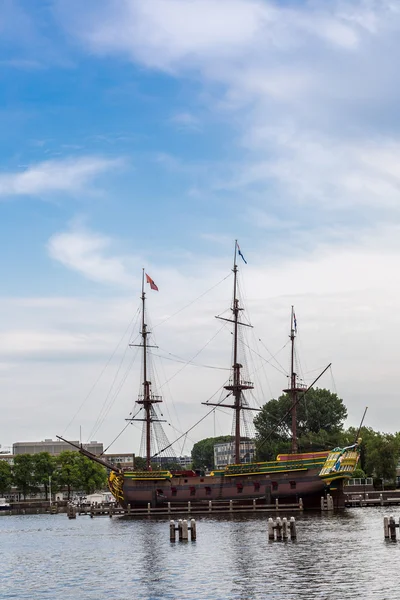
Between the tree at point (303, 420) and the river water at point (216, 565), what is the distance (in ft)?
267

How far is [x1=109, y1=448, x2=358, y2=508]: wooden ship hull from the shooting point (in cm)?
10038

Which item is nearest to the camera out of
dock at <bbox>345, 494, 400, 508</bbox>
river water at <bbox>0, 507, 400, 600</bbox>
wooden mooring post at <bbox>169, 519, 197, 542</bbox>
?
river water at <bbox>0, 507, 400, 600</bbox>

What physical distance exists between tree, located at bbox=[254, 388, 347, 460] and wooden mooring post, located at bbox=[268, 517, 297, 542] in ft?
312

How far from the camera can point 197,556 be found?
5778 centimetres

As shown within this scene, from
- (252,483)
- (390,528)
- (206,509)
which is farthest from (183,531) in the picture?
(206,509)

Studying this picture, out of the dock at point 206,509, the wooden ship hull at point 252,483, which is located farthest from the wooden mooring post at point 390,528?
the wooden ship hull at point 252,483

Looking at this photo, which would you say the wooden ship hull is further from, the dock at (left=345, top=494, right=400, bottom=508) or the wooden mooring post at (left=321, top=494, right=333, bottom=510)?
the dock at (left=345, top=494, right=400, bottom=508)

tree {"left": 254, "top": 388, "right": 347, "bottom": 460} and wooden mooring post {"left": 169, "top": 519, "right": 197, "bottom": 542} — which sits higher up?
tree {"left": 254, "top": 388, "right": 347, "bottom": 460}

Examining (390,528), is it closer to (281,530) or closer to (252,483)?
(281,530)

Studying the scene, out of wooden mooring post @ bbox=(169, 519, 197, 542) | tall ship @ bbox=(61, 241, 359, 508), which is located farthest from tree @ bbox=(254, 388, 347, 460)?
wooden mooring post @ bbox=(169, 519, 197, 542)

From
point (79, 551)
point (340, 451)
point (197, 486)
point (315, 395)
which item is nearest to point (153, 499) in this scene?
point (197, 486)

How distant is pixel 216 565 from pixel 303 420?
117 meters

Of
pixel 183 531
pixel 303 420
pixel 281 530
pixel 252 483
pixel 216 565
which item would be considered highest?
pixel 303 420

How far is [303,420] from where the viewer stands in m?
168
